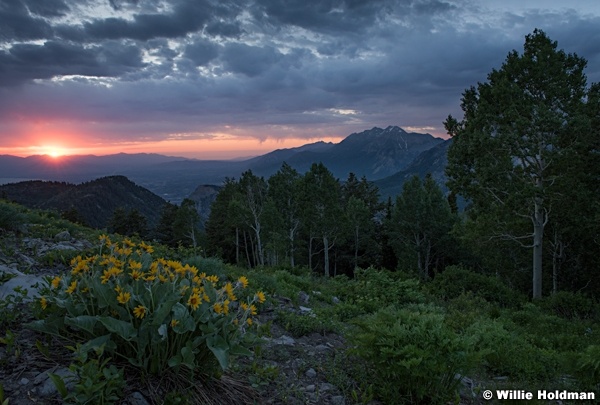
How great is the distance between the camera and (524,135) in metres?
16.0

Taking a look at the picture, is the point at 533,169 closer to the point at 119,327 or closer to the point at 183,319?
the point at 183,319

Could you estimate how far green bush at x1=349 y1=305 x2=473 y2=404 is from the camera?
358 cm

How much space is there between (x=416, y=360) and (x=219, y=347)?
1.74 meters

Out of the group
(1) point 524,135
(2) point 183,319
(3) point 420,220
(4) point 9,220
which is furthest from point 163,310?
(3) point 420,220

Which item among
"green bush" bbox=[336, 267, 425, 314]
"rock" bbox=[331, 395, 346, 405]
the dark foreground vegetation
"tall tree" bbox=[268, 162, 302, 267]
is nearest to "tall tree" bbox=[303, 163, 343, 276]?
"tall tree" bbox=[268, 162, 302, 267]

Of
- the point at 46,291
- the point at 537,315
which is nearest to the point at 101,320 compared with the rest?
the point at 46,291

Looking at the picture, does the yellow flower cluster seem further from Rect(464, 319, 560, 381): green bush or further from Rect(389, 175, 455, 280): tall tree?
Rect(389, 175, 455, 280): tall tree

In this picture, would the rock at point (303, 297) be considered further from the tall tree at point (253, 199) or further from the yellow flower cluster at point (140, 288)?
the tall tree at point (253, 199)

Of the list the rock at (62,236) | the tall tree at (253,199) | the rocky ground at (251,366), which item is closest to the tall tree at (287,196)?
the tall tree at (253,199)

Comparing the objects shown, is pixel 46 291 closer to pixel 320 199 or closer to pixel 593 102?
pixel 593 102

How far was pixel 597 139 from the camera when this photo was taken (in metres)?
16.8

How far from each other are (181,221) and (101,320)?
154ft

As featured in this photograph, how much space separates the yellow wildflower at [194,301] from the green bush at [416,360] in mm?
1772

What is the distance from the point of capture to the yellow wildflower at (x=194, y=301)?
296 centimetres
